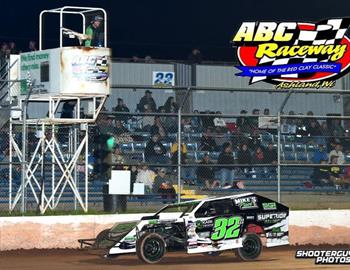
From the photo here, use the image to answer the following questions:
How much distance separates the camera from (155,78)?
35.8m

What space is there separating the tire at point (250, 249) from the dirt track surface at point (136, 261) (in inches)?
6.6

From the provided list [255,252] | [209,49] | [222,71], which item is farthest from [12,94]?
[209,49]

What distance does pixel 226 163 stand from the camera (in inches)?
1085

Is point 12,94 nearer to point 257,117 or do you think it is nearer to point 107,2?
point 257,117

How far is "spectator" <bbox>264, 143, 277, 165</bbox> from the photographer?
91.8 feet

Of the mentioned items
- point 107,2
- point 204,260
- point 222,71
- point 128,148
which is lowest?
point 204,260

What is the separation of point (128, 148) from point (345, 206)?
5.50m

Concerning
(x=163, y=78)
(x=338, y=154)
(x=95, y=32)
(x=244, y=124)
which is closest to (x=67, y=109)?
(x=95, y=32)

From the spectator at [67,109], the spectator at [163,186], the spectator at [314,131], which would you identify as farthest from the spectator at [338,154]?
the spectator at [67,109]

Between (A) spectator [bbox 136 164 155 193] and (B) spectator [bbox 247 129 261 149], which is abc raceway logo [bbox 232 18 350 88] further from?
(A) spectator [bbox 136 164 155 193]

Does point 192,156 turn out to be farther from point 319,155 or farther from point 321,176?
point 321,176

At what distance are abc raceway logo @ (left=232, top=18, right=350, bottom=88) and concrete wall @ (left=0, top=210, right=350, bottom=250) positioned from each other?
10.2m

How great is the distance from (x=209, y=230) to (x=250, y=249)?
997mm

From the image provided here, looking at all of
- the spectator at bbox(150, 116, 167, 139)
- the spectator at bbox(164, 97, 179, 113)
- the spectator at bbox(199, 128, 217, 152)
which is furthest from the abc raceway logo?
the spectator at bbox(150, 116, 167, 139)
